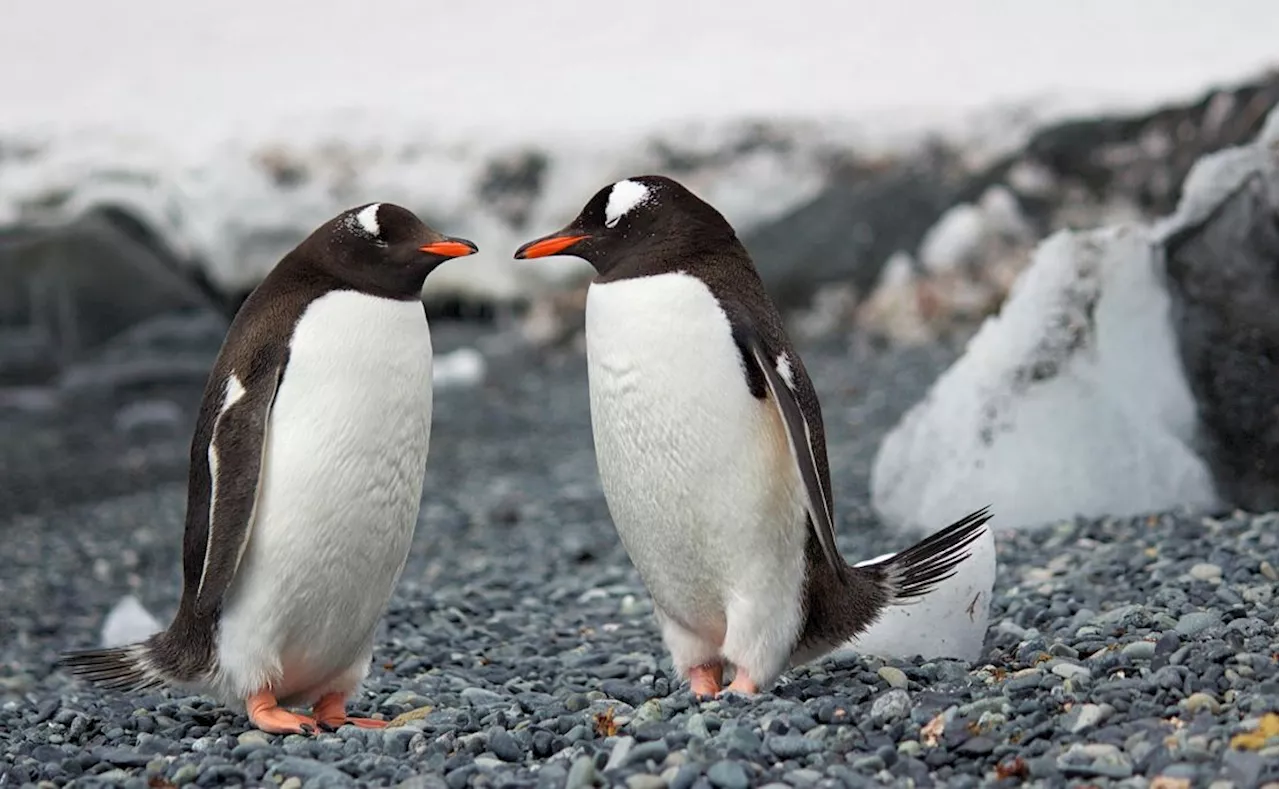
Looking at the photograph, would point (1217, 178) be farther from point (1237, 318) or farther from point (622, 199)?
point (622, 199)

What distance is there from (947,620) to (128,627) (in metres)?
3.02

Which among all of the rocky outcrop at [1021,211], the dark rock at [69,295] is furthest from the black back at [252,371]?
the rocky outcrop at [1021,211]

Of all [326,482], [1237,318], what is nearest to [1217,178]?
[1237,318]

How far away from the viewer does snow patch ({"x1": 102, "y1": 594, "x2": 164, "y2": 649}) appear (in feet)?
16.8

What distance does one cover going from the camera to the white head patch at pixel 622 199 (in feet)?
10.9

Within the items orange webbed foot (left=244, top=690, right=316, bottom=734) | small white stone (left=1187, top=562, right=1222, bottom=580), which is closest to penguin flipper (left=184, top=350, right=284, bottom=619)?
orange webbed foot (left=244, top=690, right=316, bottom=734)

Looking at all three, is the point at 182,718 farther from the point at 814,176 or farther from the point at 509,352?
the point at 814,176

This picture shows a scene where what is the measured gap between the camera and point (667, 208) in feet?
10.9

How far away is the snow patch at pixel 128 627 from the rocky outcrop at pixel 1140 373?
2810 mm

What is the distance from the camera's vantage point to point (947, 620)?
3557mm

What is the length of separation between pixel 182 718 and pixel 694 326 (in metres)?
1.56

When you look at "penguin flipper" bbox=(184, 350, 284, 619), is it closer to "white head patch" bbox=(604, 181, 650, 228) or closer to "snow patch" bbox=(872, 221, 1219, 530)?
"white head patch" bbox=(604, 181, 650, 228)

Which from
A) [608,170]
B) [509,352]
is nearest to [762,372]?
[509,352]

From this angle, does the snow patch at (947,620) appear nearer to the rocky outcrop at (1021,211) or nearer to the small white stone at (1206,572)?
the small white stone at (1206,572)
